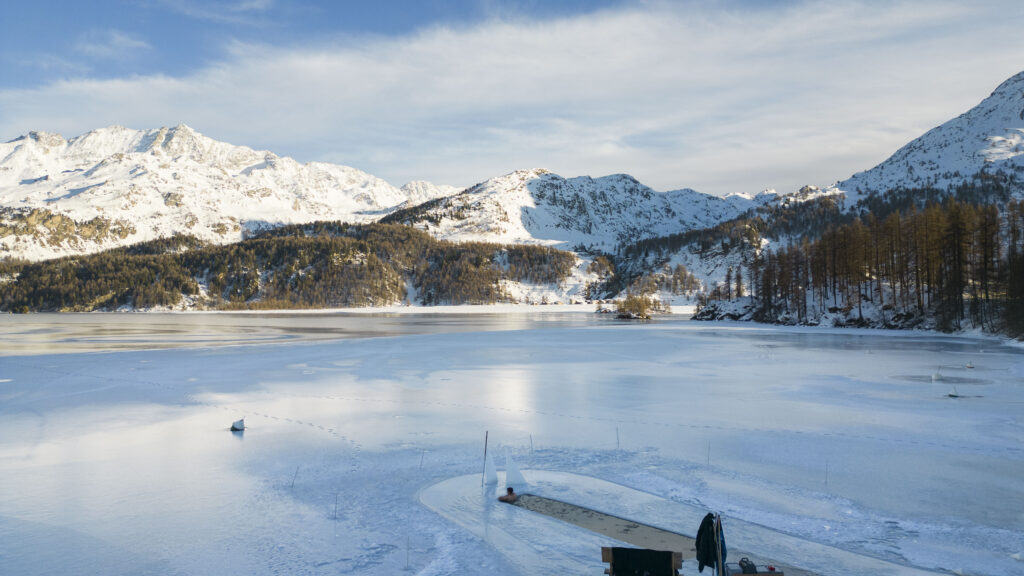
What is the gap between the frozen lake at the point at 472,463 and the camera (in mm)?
8336

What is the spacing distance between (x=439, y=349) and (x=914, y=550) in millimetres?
36316

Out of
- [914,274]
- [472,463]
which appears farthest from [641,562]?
[914,274]

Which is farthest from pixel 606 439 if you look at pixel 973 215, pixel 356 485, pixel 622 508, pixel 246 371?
pixel 973 215

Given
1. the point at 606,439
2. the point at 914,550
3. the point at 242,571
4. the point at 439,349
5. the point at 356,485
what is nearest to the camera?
the point at 242,571

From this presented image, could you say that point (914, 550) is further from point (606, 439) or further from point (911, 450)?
point (606, 439)

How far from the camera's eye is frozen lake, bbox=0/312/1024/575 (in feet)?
27.3

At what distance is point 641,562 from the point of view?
6680 mm

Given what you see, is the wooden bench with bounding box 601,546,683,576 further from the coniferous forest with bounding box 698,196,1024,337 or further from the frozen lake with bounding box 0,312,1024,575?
the coniferous forest with bounding box 698,196,1024,337

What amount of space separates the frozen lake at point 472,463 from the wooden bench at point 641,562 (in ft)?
4.13

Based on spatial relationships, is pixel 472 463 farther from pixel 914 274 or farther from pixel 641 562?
pixel 914 274

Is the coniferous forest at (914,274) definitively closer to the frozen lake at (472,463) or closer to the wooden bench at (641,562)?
the frozen lake at (472,463)

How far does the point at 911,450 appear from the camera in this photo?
44.9 ft

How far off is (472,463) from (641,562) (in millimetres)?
6818

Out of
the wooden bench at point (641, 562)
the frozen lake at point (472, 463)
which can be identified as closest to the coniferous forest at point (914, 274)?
the frozen lake at point (472, 463)
